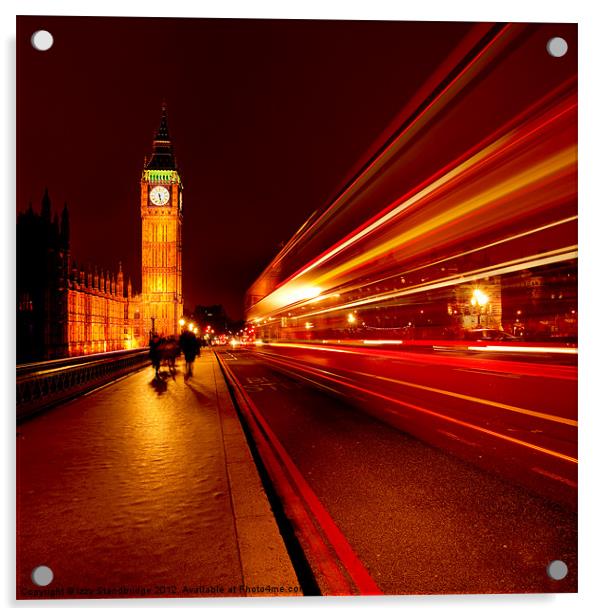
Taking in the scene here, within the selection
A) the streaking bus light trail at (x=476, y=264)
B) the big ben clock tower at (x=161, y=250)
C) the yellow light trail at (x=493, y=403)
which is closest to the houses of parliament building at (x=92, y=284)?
the big ben clock tower at (x=161, y=250)

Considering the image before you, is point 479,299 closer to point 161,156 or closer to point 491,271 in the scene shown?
point 491,271

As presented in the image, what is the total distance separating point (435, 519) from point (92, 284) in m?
55.5

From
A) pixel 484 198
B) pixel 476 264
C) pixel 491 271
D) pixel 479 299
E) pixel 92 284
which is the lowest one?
pixel 479 299

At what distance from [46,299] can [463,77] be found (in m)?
18.3

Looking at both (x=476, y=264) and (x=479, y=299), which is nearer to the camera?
(x=476, y=264)

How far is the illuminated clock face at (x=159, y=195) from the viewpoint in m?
108

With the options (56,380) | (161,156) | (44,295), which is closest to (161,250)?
(161,156)

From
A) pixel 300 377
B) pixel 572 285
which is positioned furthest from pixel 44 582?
pixel 300 377

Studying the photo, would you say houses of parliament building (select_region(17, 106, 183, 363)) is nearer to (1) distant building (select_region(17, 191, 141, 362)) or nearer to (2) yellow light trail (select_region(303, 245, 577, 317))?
(1) distant building (select_region(17, 191, 141, 362))

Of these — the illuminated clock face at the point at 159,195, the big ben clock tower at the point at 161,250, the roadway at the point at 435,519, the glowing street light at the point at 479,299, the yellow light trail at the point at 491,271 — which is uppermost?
the illuminated clock face at the point at 159,195

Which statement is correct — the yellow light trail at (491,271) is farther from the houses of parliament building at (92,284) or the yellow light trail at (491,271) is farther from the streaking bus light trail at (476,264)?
the houses of parliament building at (92,284)

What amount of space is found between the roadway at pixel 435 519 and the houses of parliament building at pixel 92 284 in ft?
17.0

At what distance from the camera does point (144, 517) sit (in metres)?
4.14

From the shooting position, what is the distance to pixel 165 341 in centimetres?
2075
